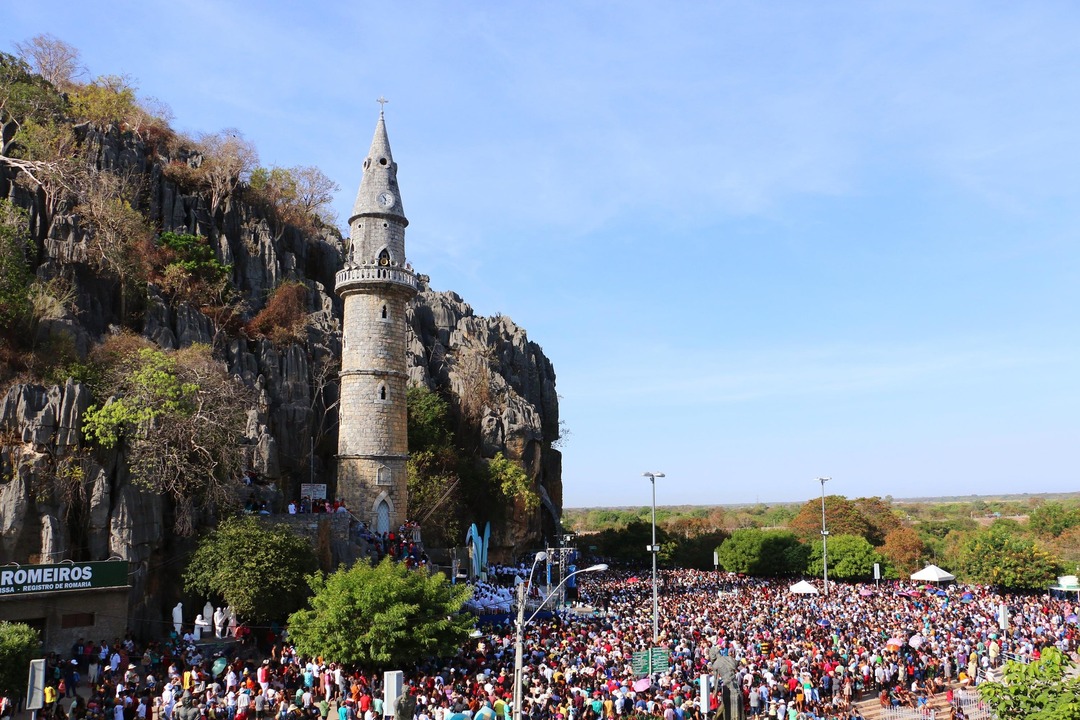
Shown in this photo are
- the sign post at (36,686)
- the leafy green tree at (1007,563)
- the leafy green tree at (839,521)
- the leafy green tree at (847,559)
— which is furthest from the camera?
the leafy green tree at (839,521)

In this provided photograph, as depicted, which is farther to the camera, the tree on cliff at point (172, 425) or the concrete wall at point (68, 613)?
the tree on cliff at point (172, 425)

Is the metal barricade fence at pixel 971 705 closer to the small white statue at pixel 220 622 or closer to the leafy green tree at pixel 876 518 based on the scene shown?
the small white statue at pixel 220 622

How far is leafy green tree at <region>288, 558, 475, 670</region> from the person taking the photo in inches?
1021

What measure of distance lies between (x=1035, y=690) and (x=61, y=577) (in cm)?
2534

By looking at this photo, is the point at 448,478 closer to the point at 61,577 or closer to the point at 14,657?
the point at 61,577

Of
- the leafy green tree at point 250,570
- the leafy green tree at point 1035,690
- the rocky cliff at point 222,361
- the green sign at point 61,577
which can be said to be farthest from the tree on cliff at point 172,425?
the leafy green tree at point 1035,690

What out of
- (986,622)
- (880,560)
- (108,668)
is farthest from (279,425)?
(880,560)

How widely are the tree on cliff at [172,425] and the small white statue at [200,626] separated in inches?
135

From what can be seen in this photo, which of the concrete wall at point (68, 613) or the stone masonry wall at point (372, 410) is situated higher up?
the stone masonry wall at point (372, 410)

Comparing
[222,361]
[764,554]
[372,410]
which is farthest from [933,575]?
[222,361]

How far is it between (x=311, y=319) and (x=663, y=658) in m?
37.5

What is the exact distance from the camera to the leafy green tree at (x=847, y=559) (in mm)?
67125

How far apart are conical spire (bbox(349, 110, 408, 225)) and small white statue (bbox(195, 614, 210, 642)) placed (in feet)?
72.3

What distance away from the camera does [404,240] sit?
4578 centimetres
